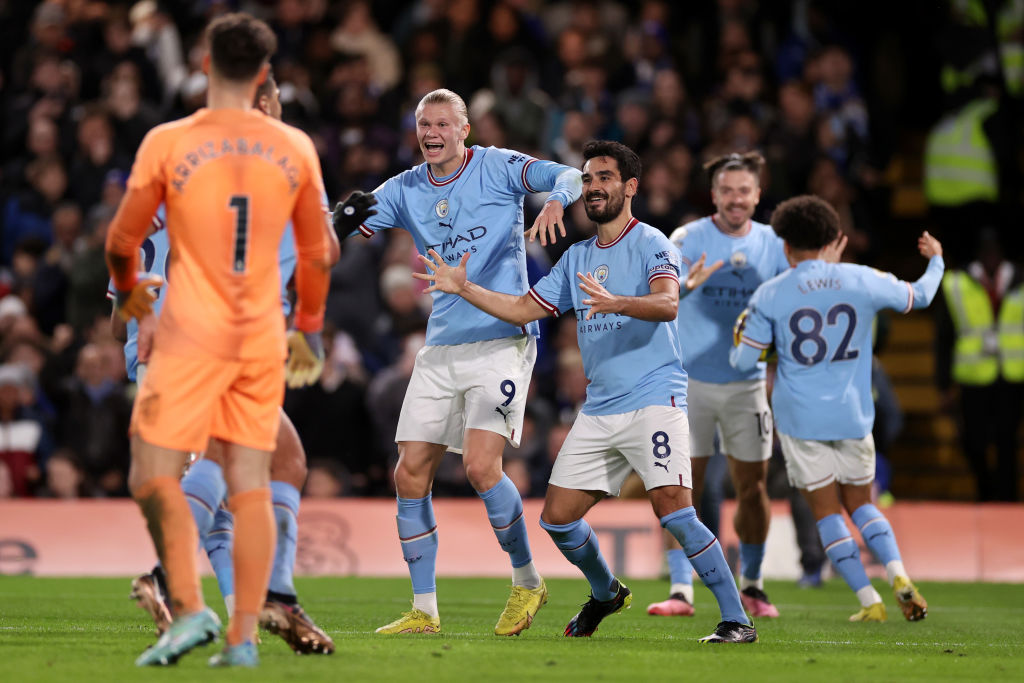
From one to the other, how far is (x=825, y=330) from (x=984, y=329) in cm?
639

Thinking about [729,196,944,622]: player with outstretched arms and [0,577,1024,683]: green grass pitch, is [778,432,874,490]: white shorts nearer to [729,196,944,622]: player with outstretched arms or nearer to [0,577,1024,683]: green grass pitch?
[729,196,944,622]: player with outstretched arms

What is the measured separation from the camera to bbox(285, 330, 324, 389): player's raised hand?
5.70 metres

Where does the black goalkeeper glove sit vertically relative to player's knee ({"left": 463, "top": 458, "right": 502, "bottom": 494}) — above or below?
above

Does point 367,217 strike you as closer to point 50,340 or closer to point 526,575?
point 526,575

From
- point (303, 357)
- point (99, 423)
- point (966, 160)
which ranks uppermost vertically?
point (966, 160)

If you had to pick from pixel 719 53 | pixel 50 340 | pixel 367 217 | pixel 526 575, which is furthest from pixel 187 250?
pixel 719 53

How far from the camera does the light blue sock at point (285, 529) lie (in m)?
5.84

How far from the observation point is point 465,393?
291 inches

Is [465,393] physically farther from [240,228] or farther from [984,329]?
[984,329]

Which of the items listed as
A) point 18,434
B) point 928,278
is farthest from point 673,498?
point 18,434

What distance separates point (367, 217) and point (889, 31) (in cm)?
1254

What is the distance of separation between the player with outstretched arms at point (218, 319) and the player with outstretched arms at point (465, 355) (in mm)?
1961

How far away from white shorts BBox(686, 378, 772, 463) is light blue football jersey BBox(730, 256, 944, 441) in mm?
375

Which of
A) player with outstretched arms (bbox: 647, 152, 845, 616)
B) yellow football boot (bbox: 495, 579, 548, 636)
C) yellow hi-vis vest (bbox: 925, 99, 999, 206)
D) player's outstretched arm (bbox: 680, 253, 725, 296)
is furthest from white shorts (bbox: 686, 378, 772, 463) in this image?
yellow hi-vis vest (bbox: 925, 99, 999, 206)
